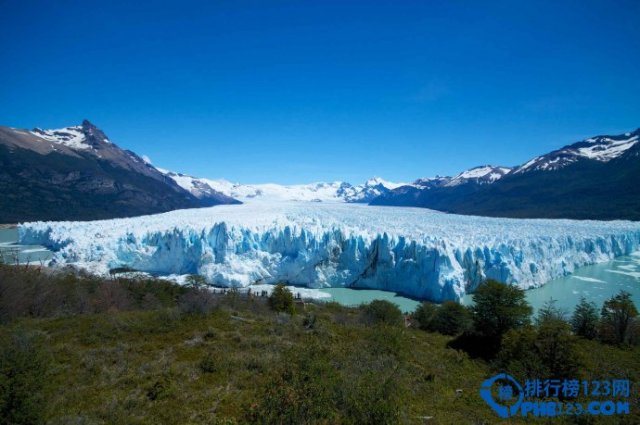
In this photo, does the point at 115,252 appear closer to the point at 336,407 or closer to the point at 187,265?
the point at 187,265

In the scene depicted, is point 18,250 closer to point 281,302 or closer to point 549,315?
point 281,302

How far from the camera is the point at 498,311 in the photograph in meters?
14.7

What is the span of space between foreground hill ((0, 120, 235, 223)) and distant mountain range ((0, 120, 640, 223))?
0.19 meters

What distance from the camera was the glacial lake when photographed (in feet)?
83.7

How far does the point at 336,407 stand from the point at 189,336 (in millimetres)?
7056

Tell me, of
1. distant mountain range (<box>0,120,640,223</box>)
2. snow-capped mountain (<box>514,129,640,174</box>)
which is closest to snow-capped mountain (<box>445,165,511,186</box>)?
distant mountain range (<box>0,120,640,223</box>)

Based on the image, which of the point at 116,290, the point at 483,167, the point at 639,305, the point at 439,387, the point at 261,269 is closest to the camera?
the point at 439,387

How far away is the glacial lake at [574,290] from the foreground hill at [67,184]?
188ft

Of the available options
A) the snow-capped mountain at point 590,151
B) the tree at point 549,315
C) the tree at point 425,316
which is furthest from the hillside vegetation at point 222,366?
the snow-capped mountain at point 590,151

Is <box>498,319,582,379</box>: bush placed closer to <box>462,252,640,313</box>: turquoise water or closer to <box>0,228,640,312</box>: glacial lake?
<box>0,228,640,312</box>: glacial lake

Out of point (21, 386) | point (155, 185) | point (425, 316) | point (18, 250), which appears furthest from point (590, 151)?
point (155, 185)

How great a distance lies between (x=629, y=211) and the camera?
205 feet

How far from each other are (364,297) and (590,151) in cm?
12370

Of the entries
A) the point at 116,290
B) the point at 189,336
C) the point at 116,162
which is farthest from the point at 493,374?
the point at 116,162
